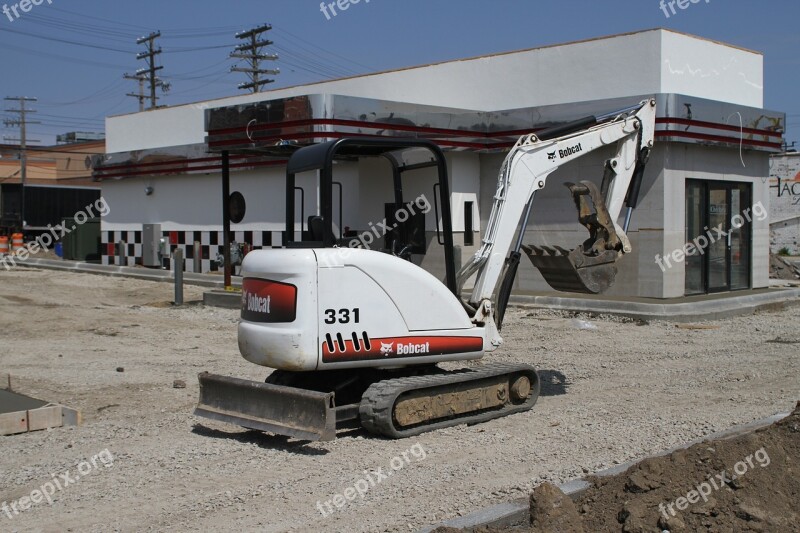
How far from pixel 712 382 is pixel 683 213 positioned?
7.03 metres

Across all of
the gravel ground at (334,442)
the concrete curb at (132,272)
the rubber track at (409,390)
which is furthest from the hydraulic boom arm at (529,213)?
the concrete curb at (132,272)

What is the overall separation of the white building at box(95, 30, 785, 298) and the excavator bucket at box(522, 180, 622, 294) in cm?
733

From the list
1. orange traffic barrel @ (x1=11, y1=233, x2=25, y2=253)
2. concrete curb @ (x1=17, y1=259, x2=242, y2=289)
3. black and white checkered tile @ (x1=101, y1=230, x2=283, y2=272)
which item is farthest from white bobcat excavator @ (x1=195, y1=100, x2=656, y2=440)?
orange traffic barrel @ (x1=11, y1=233, x2=25, y2=253)

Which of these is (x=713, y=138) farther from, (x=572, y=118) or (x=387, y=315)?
(x=387, y=315)

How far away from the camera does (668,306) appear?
13.9m

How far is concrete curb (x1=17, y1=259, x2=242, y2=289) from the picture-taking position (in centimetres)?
1975

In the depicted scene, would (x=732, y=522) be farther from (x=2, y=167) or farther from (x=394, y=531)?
(x=2, y=167)

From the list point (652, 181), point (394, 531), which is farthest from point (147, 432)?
point (652, 181)

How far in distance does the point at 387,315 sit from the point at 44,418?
2.98 m

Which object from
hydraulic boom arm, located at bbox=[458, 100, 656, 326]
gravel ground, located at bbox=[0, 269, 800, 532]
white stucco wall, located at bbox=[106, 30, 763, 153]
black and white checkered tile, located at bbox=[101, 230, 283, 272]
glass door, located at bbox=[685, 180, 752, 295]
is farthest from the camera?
black and white checkered tile, located at bbox=[101, 230, 283, 272]

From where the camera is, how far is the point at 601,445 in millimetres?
6488

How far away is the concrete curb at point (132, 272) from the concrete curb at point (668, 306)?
6.82m

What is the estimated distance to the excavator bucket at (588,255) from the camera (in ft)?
26.1

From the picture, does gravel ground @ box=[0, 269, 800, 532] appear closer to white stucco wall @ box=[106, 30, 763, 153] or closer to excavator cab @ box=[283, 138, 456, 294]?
excavator cab @ box=[283, 138, 456, 294]
